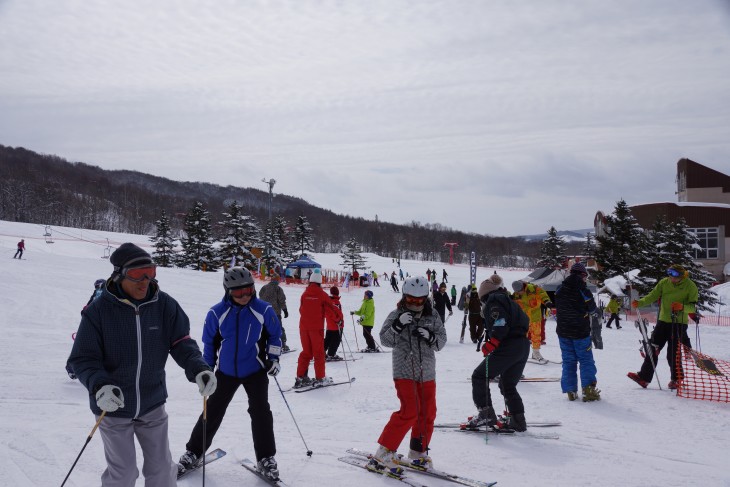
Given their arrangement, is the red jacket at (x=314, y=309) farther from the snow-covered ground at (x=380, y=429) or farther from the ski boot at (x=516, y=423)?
the ski boot at (x=516, y=423)

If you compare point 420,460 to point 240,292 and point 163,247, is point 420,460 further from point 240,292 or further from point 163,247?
point 163,247

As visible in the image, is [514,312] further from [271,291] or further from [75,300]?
[75,300]

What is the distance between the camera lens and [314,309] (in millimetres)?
8086

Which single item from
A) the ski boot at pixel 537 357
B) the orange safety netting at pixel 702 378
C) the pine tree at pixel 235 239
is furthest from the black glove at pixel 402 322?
the pine tree at pixel 235 239

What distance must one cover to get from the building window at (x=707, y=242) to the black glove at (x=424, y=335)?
46.9 metres

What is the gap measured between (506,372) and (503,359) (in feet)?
0.47

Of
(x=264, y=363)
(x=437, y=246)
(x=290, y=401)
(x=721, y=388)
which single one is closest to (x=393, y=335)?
(x=264, y=363)

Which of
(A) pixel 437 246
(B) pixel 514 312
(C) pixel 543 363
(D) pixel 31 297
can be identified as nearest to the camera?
(B) pixel 514 312

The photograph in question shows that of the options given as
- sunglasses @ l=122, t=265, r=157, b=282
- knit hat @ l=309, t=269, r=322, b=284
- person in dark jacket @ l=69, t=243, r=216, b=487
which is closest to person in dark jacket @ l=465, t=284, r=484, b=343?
knit hat @ l=309, t=269, r=322, b=284

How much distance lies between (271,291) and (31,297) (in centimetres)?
1181

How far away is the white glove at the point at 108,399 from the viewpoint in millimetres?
2697

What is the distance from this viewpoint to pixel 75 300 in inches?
720

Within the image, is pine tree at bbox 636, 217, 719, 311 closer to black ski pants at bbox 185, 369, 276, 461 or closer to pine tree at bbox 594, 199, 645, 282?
pine tree at bbox 594, 199, 645, 282

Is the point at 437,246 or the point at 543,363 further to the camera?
the point at 437,246
